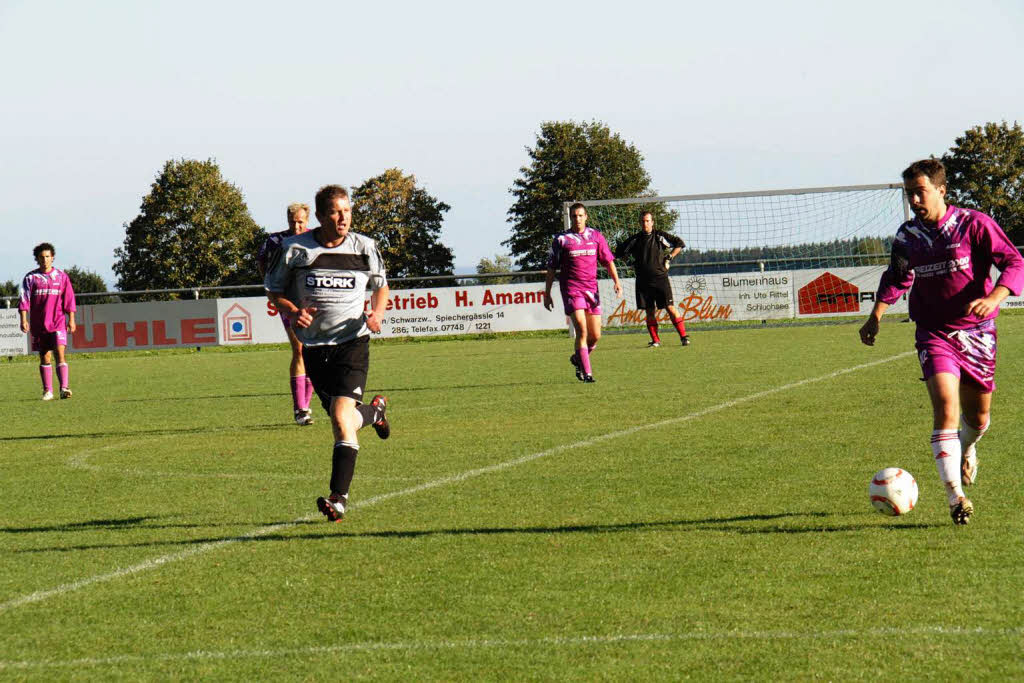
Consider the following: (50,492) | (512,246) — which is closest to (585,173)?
(512,246)

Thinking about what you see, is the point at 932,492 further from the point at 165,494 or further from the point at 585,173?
the point at 585,173

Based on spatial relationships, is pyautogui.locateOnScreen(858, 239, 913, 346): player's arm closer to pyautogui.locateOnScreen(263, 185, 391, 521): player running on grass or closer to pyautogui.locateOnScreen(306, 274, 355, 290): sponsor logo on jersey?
pyautogui.locateOnScreen(263, 185, 391, 521): player running on grass

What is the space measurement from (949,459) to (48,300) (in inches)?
545

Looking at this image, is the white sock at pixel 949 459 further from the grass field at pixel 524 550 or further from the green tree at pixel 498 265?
the green tree at pixel 498 265

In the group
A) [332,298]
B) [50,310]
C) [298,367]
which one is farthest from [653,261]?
[332,298]

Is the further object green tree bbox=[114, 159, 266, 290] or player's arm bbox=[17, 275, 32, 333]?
green tree bbox=[114, 159, 266, 290]

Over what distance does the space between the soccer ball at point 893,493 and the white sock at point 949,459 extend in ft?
0.58

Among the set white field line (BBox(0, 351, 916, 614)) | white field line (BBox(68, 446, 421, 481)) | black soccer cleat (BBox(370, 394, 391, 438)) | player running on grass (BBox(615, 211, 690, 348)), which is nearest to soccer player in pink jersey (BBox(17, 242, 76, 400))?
white field line (BBox(68, 446, 421, 481))

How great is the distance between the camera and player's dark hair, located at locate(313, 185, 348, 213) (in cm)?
730

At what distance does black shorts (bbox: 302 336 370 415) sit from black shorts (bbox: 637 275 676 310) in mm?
16005

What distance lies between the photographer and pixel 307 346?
756 cm

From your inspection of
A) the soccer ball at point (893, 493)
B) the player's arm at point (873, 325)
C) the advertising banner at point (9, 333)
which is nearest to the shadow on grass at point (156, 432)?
the player's arm at point (873, 325)

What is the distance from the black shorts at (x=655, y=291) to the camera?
76.1 feet

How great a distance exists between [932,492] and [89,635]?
4464 mm
